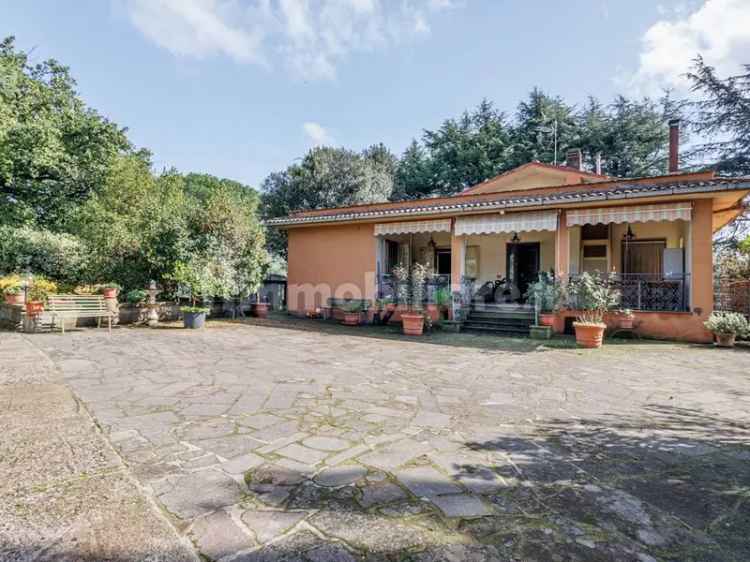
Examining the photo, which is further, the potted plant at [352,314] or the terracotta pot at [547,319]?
the potted plant at [352,314]

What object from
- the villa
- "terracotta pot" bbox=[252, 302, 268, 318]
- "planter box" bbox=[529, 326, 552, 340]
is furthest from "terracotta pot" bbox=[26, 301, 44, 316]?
"planter box" bbox=[529, 326, 552, 340]

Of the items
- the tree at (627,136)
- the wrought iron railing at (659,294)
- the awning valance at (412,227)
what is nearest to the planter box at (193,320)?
the awning valance at (412,227)

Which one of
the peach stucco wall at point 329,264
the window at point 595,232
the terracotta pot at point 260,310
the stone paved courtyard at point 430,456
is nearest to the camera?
the stone paved courtyard at point 430,456

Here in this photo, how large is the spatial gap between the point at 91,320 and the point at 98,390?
7511 mm

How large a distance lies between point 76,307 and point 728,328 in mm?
14691

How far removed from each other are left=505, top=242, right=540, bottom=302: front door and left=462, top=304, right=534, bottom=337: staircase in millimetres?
2211

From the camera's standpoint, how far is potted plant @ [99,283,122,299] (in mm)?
9766

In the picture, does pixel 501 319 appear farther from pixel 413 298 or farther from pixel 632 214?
pixel 632 214

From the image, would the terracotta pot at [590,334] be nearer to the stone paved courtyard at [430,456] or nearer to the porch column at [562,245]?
the stone paved courtyard at [430,456]

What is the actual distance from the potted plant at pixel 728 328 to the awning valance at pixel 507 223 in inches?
160

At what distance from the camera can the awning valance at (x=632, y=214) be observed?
930 cm

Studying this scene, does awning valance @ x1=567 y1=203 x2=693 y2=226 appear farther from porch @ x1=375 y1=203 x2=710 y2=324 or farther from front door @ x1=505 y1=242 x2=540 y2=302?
front door @ x1=505 y1=242 x2=540 y2=302

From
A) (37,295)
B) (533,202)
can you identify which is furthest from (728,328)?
(37,295)

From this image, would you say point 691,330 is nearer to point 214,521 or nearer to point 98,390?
point 214,521
